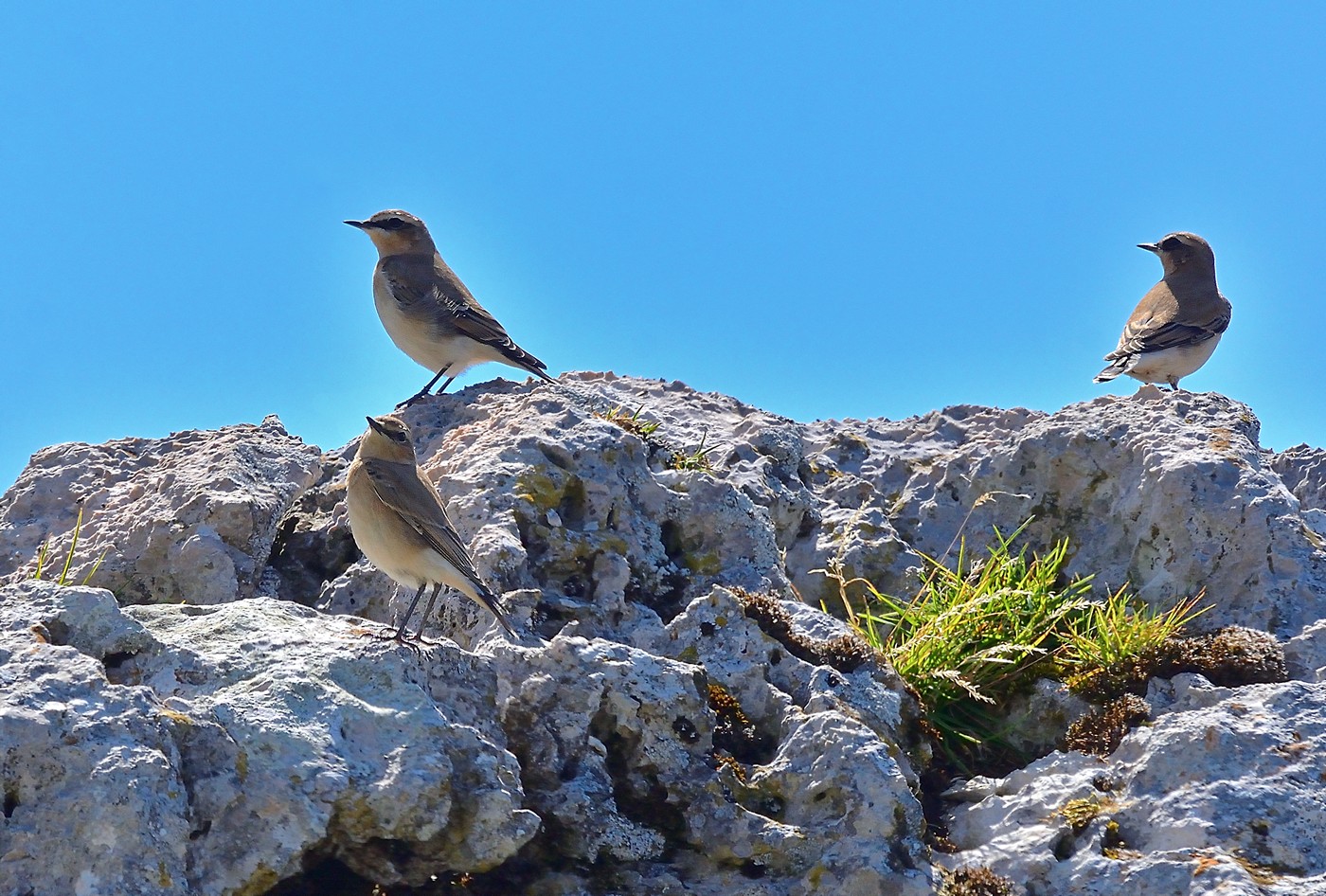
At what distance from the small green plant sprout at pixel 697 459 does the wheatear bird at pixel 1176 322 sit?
19.2 feet

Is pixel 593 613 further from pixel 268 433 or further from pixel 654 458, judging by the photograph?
pixel 268 433

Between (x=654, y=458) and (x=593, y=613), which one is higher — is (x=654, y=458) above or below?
above

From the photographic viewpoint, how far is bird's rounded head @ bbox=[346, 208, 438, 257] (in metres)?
13.3

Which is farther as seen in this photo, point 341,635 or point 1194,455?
point 1194,455

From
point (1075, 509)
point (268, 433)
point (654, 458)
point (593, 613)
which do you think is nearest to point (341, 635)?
point (593, 613)

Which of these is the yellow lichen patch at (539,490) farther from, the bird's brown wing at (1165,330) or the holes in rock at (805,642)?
the bird's brown wing at (1165,330)

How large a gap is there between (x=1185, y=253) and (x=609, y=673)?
39.1 feet

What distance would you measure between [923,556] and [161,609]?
5.18 m

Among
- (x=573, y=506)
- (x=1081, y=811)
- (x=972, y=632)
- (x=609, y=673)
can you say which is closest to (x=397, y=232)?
(x=573, y=506)

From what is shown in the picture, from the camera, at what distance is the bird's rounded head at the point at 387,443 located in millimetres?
8062

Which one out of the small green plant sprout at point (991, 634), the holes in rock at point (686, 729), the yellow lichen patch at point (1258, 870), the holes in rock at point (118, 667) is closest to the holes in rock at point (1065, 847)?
the yellow lichen patch at point (1258, 870)

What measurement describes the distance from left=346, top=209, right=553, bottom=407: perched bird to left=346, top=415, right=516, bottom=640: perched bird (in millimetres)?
4454

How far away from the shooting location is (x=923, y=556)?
9.48m

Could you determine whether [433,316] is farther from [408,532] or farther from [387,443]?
[408,532]
